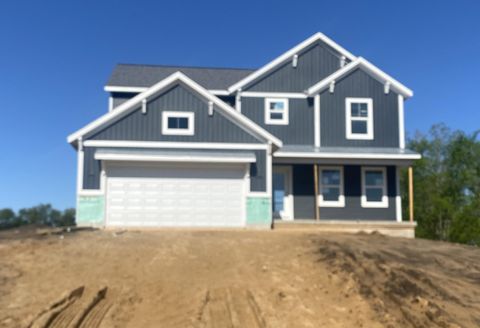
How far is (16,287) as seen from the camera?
326 inches

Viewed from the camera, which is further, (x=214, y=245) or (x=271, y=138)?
(x=271, y=138)

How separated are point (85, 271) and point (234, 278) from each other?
307 centimetres

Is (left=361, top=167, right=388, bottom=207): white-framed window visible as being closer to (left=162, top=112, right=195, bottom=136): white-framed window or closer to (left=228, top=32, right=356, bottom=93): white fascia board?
(left=228, top=32, right=356, bottom=93): white fascia board

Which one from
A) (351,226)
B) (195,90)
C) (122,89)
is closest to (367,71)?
(351,226)

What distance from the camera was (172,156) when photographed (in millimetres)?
16734

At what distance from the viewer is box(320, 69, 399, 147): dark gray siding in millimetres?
20016

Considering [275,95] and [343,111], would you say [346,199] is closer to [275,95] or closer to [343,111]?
[343,111]

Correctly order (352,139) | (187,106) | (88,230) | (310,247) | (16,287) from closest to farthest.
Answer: (16,287) → (310,247) → (88,230) → (187,106) → (352,139)

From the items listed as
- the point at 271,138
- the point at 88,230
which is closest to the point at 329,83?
the point at 271,138

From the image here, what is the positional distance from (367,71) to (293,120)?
12.6ft

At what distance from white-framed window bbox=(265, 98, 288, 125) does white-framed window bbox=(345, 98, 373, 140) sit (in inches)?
105

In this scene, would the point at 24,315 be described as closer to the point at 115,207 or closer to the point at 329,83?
→ the point at 115,207

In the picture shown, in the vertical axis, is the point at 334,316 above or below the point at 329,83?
below


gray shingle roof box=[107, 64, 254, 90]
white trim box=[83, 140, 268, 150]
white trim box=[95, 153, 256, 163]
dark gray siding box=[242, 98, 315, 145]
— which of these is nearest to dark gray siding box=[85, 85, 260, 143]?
white trim box=[83, 140, 268, 150]
